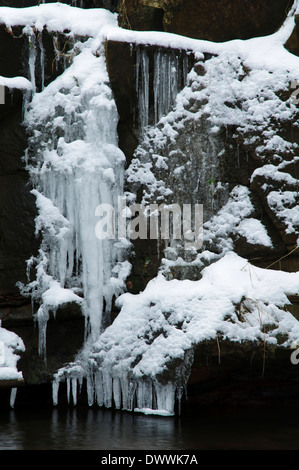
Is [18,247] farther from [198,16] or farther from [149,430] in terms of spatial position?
[198,16]

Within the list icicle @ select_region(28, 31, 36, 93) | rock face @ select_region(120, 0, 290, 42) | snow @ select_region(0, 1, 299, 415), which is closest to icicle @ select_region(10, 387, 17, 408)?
snow @ select_region(0, 1, 299, 415)

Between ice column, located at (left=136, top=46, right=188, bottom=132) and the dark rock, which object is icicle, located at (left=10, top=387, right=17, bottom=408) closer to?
the dark rock

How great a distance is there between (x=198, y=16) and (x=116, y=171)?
2.16 m

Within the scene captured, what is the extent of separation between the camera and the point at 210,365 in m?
5.36

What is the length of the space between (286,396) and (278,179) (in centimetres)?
238

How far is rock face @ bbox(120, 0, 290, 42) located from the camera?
6.58 metres

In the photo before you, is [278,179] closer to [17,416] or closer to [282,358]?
[282,358]

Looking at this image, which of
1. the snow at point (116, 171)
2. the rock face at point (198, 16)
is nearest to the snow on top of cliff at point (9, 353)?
the snow at point (116, 171)

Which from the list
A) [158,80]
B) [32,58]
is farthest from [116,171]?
[32,58]

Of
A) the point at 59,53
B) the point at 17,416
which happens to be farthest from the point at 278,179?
the point at 17,416

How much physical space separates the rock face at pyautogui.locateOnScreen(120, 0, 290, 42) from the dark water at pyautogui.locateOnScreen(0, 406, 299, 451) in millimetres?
4434

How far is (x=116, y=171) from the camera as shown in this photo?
6.41 metres

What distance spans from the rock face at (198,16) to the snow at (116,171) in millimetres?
249
